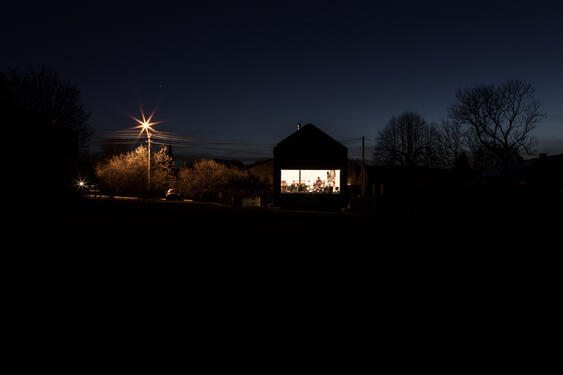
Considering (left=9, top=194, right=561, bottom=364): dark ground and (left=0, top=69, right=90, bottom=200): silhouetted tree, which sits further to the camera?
(left=0, top=69, right=90, bottom=200): silhouetted tree

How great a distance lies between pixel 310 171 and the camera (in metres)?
29.2

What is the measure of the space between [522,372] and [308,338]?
5.60ft

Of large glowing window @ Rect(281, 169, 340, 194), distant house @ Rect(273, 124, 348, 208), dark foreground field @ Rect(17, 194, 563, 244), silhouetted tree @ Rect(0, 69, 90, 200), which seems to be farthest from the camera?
large glowing window @ Rect(281, 169, 340, 194)

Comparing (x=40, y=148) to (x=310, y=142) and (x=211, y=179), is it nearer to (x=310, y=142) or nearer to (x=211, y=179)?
(x=211, y=179)

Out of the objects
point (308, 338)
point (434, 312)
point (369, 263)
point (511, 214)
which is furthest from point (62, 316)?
point (511, 214)

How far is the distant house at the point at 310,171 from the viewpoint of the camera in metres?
28.5

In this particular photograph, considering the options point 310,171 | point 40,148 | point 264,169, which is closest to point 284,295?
point 40,148

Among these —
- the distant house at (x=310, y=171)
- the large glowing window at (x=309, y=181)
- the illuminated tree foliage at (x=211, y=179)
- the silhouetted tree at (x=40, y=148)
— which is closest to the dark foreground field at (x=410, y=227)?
the silhouetted tree at (x=40, y=148)

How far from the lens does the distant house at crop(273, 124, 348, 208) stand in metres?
28.5

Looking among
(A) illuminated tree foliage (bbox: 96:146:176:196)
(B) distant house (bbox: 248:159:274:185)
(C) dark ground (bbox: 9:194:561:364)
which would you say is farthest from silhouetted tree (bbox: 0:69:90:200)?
(B) distant house (bbox: 248:159:274:185)

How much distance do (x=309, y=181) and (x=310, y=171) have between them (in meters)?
0.96

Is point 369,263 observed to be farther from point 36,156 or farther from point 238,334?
point 36,156

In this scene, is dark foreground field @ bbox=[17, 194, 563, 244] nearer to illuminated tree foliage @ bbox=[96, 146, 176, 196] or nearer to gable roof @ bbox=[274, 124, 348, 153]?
gable roof @ bbox=[274, 124, 348, 153]

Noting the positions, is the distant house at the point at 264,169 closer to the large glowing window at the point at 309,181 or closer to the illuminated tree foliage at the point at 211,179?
the illuminated tree foliage at the point at 211,179
